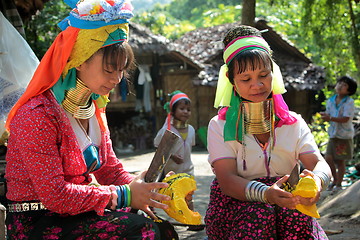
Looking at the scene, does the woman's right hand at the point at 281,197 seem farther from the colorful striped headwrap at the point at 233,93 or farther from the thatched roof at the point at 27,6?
the thatched roof at the point at 27,6

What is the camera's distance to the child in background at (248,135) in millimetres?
2576

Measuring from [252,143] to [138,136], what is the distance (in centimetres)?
1240

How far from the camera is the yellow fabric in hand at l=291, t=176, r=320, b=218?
221 cm

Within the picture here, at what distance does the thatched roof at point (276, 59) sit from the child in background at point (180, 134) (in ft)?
30.8

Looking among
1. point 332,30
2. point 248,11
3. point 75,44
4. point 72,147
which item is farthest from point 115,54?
point 332,30

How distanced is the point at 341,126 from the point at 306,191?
16.6 ft

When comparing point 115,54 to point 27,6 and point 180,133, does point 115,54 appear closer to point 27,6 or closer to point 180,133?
point 27,6

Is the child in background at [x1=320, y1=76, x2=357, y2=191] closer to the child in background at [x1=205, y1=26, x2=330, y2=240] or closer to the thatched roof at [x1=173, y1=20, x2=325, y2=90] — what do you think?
the child in background at [x1=205, y1=26, x2=330, y2=240]

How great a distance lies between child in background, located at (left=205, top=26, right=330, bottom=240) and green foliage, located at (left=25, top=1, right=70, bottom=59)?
5.66m

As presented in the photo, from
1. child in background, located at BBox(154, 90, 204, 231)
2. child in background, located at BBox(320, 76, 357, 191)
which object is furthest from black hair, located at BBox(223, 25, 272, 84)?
child in background, located at BBox(320, 76, 357, 191)

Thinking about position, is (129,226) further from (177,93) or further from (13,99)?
(177,93)

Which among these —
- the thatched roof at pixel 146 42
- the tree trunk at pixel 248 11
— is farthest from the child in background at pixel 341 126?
the thatched roof at pixel 146 42

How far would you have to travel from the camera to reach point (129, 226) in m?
2.14

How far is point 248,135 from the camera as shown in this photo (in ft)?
8.89
